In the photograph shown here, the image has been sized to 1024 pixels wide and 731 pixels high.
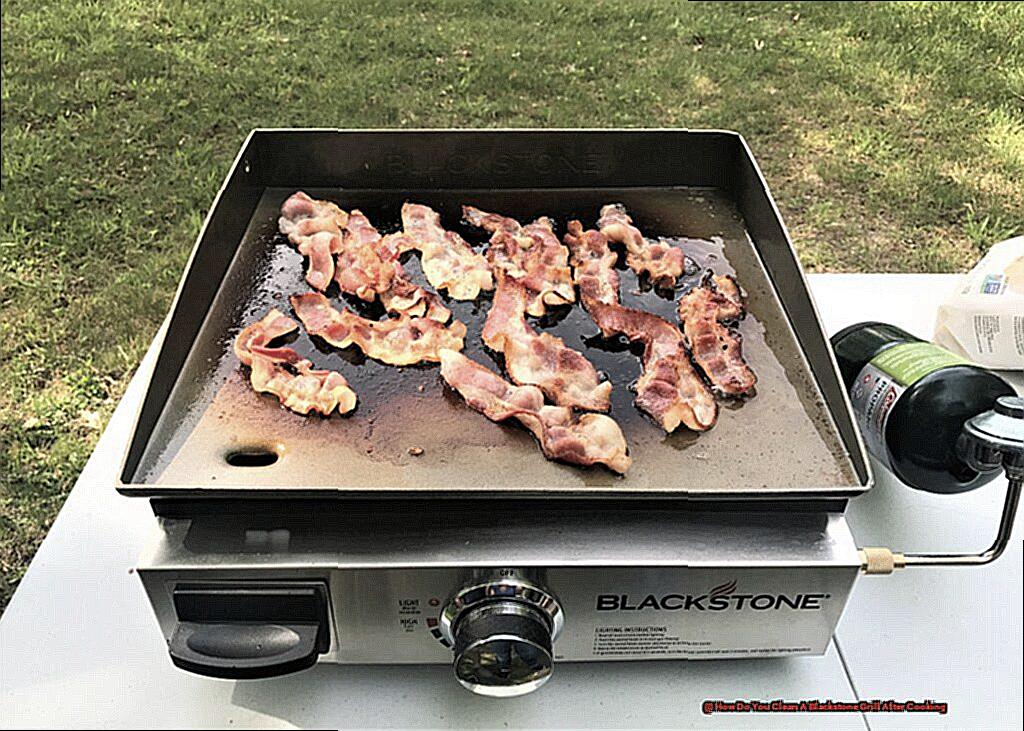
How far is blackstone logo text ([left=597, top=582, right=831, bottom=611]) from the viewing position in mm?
864

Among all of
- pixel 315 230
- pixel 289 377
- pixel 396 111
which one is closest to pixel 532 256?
pixel 315 230

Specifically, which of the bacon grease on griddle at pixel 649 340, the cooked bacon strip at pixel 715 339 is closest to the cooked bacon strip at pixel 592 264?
the bacon grease on griddle at pixel 649 340

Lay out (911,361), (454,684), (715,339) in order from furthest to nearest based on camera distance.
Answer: (715,339)
(911,361)
(454,684)

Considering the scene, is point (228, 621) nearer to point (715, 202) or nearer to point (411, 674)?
point (411, 674)

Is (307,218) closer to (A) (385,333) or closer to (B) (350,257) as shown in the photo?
(B) (350,257)

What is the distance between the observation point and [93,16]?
1543mm

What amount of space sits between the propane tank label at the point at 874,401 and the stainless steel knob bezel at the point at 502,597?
46 centimetres

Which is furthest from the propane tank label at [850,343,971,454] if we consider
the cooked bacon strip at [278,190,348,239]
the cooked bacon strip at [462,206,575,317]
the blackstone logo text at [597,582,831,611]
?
the cooked bacon strip at [278,190,348,239]

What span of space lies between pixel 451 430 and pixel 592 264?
1.36 ft

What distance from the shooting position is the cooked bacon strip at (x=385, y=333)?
117cm

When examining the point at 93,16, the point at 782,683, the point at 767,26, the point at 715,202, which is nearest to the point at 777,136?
the point at 767,26

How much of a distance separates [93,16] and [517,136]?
2.37 ft

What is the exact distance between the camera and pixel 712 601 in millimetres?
870

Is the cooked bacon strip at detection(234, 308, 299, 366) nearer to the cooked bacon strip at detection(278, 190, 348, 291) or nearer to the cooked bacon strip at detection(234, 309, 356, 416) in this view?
the cooked bacon strip at detection(234, 309, 356, 416)
